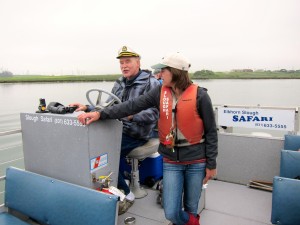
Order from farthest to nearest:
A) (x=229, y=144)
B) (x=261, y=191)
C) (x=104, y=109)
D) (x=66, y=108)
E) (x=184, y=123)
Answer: (x=229, y=144)
(x=261, y=191)
(x=66, y=108)
(x=104, y=109)
(x=184, y=123)

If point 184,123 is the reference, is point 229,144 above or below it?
below

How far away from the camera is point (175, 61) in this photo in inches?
70.7

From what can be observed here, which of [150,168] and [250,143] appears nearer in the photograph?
[150,168]

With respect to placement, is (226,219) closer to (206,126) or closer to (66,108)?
(206,126)

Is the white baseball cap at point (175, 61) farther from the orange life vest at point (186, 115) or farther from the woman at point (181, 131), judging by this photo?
the orange life vest at point (186, 115)

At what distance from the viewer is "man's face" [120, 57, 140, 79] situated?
259 centimetres

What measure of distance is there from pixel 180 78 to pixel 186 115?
250mm

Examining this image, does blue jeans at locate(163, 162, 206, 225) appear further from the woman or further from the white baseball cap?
the white baseball cap

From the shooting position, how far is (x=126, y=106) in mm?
2002

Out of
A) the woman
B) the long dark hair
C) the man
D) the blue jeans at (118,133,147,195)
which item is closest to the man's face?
the man

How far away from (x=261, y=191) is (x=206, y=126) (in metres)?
1.95

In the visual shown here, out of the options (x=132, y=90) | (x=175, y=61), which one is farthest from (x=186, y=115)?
(x=132, y=90)

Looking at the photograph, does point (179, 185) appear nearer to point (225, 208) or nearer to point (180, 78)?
point (180, 78)

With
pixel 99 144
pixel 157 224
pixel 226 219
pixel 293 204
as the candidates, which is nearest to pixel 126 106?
pixel 99 144
